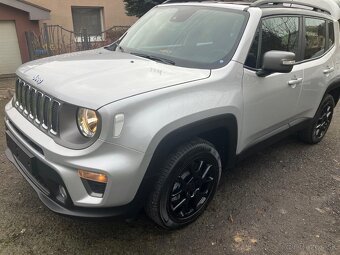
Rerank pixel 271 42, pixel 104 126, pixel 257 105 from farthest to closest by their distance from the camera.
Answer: pixel 271 42 < pixel 257 105 < pixel 104 126

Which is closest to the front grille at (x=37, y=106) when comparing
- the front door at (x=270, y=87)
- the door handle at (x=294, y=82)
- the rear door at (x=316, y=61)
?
the front door at (x=270, y=87)

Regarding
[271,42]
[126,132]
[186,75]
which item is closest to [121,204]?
[126,132]

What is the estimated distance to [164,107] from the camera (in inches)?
92.1

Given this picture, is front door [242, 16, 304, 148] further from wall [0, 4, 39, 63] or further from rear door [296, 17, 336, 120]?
wall [0, 4, 39, 63]

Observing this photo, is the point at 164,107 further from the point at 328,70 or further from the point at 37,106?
the point at 328,70

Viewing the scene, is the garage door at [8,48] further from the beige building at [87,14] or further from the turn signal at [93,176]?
the turn signal at [93,176]

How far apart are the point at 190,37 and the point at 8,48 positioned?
8.96m

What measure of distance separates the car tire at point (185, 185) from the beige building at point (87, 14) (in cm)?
1041

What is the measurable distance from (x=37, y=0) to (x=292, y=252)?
11.3 metres

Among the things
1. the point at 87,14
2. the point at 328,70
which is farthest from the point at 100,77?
the point at 87,14

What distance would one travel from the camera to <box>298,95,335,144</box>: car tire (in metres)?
4.48

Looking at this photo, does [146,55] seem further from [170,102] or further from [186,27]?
[170,102]

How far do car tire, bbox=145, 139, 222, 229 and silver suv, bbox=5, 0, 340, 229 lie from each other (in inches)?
0.4

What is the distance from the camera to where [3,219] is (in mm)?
2977
